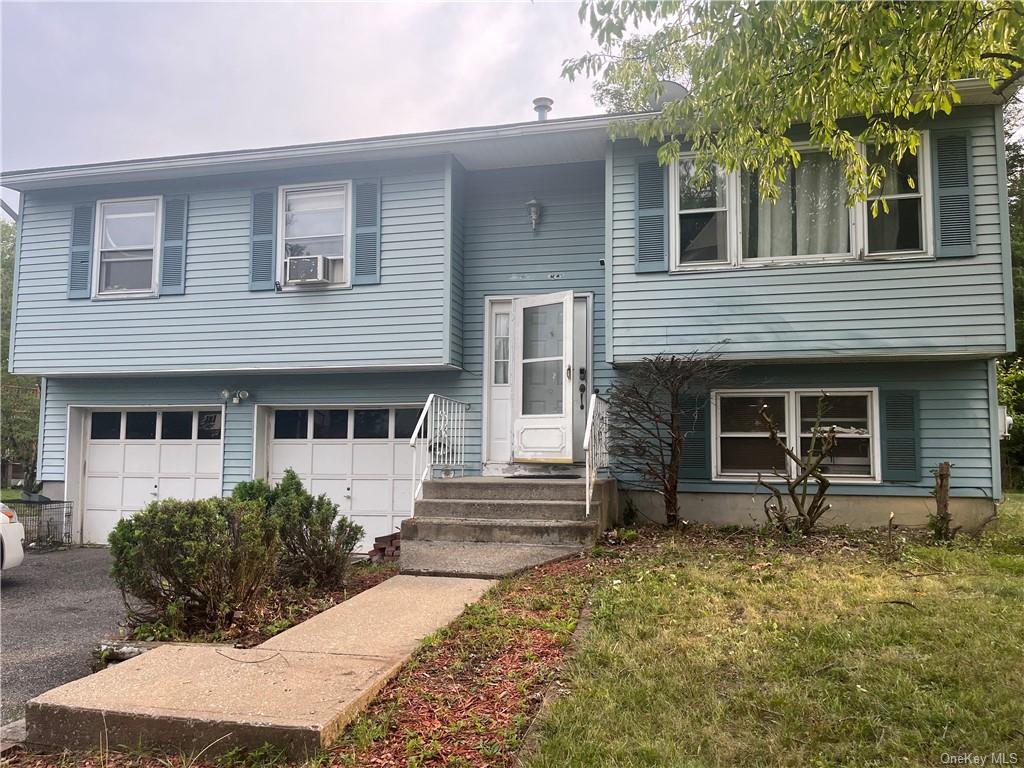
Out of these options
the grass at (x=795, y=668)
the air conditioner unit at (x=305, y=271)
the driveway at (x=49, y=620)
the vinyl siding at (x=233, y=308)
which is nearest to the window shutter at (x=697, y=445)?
the grass at (x=795, y=668)

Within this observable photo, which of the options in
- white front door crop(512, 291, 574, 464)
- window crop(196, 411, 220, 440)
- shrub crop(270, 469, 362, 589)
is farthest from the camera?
window crop(196, 411, 220, 440)

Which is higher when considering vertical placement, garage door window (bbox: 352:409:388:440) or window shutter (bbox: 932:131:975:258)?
window shutter (bbox: 932:131:975:258)

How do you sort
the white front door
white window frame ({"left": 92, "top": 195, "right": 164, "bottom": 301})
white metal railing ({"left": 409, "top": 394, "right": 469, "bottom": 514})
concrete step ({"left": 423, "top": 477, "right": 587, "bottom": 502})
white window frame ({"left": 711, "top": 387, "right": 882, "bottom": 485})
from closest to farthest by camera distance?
concrete step ({"left": 423, "top": 477, "right": 587, "bottom": 502}) → white window frame ({"left": 711, "top": 387, "right": 882, "bottom": 485}) → white metal railing ({"left": 409, "top": 394, "right": 469, "bottom": 514}) → the white front door → white window frame ({"left": 92, "top": 195, "right": 164, "bottom": 301})

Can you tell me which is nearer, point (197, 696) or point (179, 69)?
point (197, 696)

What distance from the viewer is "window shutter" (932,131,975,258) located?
7.33 metres

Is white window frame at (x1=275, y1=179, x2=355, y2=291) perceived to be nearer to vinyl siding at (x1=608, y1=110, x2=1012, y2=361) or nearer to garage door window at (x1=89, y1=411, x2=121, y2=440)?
vinyl siding at (x1=608, y1=110, x2=1012, y2=361)

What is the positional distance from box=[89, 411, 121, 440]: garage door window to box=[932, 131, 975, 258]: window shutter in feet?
36.7

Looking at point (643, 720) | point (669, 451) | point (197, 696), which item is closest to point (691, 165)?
point (669, 451)

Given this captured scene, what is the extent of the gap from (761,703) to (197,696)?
103 inches

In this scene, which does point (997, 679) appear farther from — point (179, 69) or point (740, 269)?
point (179, 69)

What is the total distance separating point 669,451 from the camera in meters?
8.38

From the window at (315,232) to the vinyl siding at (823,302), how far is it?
3589mm

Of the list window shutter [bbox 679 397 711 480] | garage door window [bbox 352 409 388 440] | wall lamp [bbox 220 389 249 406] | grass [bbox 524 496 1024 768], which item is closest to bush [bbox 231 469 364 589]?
grass [bbox 524 496 1024 768]

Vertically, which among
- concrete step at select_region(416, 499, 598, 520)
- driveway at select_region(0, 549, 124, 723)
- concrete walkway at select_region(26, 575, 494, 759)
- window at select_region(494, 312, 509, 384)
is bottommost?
driveway at select_region(0, 549, 124, 723)
